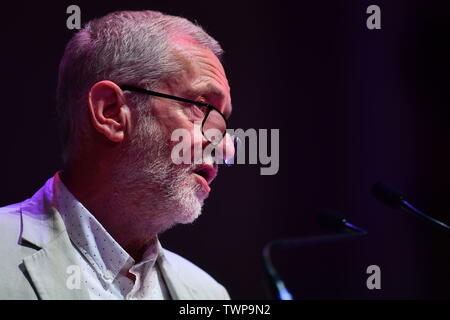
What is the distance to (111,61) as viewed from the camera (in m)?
1.66

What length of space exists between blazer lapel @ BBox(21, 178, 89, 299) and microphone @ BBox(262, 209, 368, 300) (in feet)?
1.62

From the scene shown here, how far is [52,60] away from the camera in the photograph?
2.02 metres

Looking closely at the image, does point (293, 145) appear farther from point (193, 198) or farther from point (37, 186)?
point (37, 186)

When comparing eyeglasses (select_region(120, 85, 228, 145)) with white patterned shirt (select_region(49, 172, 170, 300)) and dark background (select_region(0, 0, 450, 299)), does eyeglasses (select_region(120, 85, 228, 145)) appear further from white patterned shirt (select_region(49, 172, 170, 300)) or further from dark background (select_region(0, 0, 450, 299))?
dark background (select_region(0, 0, 450, 299))

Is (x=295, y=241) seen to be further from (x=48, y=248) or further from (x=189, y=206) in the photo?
(x=48, y=248)

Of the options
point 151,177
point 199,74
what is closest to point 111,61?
point 199,74

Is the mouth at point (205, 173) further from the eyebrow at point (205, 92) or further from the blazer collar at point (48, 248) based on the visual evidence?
the blazer collar at point (48, 248)

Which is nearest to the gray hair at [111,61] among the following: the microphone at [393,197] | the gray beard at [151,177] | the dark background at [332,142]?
the gray beard at [151,177]

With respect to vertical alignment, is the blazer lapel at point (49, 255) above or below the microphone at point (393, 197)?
below

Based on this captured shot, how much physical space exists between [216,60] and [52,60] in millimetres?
657

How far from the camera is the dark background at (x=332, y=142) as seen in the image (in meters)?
2.35

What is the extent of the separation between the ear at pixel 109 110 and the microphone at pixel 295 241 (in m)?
0.60

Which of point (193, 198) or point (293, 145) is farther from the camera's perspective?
point (293, 145)

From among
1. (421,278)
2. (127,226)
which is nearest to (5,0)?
(127,226)
